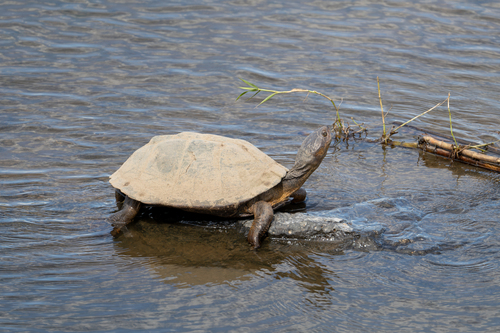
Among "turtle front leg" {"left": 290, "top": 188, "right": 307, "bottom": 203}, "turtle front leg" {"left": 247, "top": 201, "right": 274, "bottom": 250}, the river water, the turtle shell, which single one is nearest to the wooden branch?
the river water

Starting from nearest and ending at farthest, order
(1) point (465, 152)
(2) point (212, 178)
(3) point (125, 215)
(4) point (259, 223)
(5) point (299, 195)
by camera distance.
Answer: (4) point (259, 223)
(2) point (212, 178)
(3) point (125, 215)
(5) point (299, 195)
(1) point (465, 152)

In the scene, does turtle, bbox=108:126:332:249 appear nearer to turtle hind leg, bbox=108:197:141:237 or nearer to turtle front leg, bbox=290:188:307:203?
turtle hind leg, bbox=108:197:141:237

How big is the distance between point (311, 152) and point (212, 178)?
105cm

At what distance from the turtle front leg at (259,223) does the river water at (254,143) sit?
0.15 m

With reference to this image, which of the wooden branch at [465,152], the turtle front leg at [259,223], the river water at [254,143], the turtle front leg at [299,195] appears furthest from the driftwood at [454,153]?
the turtle front leg at [259,223]

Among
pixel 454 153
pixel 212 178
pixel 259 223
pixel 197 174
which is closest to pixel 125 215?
pixel 197 174

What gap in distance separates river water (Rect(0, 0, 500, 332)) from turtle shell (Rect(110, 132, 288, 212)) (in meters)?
0.42

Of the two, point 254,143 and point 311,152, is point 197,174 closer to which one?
point 311,152

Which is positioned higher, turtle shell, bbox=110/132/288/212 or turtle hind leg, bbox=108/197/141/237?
turtle shell, bbox=110/132/288/212

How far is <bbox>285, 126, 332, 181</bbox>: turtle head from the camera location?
496 centimetres

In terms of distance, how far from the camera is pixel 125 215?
4934 millimetres

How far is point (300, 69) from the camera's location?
10.3m

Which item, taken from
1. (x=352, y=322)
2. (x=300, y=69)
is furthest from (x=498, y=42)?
(x=352, y=322)

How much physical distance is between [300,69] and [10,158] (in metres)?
6.07
